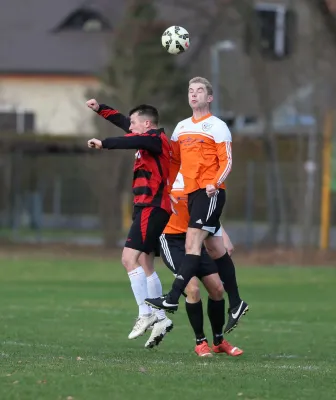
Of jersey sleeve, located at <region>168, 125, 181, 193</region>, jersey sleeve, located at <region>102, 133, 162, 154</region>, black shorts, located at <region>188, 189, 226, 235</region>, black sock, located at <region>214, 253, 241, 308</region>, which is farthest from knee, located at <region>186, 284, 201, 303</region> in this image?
jersey sleeve, located at <region>102, 133, 162, 154</region>

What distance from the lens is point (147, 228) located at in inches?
461

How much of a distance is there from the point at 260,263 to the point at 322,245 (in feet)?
12.2

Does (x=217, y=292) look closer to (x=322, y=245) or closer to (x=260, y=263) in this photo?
(x=260, y=263)

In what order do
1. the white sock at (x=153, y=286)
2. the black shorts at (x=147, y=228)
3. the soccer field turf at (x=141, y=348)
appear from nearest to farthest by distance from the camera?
the soccer field turf at (x=141, y=348)
the black shorts at (x=147, y=228)
the white sock at (x=153, y=286)

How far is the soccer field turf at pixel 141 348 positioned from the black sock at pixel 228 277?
578 millimetres

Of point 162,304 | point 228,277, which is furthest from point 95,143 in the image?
point 228,277

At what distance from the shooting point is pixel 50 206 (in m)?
42.0

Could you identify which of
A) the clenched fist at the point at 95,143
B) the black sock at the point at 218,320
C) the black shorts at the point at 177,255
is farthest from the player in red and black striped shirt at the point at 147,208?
the clenched fist at the point at 95,143

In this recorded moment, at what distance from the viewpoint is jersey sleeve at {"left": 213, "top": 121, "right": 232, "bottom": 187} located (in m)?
11.1

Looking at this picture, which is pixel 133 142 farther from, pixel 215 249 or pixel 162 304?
pixel 162 304

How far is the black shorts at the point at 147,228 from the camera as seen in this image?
11.7 m

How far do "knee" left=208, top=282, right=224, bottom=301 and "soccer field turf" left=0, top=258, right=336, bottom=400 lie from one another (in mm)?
595

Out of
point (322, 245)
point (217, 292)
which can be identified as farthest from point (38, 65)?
point (217, 292)

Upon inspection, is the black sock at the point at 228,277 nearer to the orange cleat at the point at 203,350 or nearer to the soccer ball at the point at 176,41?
the orange cleat at the point at 203,350
